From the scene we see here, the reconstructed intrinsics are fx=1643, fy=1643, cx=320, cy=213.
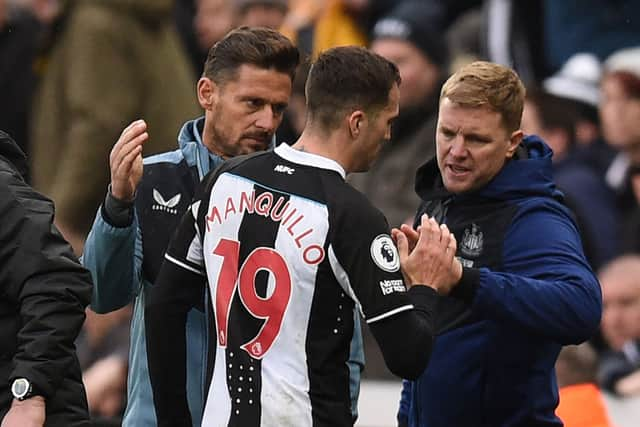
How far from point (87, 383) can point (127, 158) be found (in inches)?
155

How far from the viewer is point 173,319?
16.5ft

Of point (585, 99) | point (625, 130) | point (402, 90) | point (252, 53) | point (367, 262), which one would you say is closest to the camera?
point (367, 262)

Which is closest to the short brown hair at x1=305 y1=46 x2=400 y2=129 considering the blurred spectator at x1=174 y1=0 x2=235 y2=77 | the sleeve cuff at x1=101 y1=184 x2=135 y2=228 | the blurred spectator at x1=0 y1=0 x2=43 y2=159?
the sleeve cuff at x1=101 y1=184 x2=135 y2=228

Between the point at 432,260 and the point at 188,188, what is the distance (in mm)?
972

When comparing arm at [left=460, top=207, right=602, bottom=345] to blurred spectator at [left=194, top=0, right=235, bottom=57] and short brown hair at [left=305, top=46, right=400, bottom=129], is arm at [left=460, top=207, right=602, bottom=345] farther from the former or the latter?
blurred spectator at [left=194, top=0, right=235, bottom=57]

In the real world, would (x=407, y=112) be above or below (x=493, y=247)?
above

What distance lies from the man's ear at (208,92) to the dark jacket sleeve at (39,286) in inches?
30.2

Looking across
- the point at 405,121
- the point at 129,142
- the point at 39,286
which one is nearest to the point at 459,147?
the point at 129,142

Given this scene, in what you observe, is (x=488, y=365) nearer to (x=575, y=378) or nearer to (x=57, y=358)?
(x=57, y=358)

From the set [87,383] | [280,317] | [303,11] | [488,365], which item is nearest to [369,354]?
[87,383]

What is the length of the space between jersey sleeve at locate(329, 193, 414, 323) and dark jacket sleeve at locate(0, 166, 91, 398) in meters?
0.80

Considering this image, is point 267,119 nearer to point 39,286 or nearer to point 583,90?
point 39,286

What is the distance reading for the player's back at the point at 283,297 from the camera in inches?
184

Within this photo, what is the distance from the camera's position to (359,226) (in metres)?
4.64
